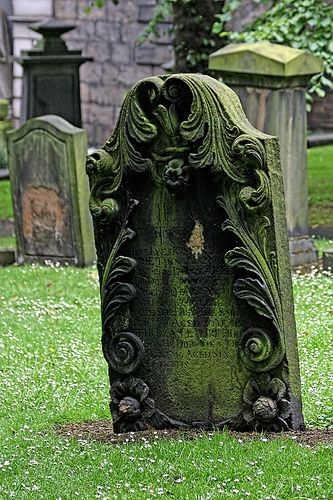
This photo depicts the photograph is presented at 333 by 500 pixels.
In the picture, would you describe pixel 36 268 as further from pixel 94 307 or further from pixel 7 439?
pixel 7 439

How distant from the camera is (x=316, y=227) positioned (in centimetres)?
1502

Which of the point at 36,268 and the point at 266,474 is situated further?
the point at 36,268

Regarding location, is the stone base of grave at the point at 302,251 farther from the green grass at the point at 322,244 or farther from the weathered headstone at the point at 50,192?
the weathered headstone at the point at 50,192

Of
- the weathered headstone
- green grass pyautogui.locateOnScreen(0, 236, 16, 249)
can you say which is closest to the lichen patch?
the weathered headstone

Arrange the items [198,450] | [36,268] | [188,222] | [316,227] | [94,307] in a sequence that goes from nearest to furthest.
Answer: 1. [198,450]
2. [188,222]
3. [94,307]
4. [36,268]
5. [316,227]

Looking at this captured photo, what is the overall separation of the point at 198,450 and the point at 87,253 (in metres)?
6.70

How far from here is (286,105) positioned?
1207 centimetres

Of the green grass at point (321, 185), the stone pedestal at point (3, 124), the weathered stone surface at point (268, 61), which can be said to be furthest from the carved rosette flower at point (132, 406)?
the stone pedestal at point (3, 124)

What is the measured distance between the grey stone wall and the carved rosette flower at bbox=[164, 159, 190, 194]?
19328 millimetres

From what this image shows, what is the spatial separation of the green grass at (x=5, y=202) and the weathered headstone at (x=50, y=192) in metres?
4.63

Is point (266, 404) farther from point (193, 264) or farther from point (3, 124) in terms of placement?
point (3, 124)

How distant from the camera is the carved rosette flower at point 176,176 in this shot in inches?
251

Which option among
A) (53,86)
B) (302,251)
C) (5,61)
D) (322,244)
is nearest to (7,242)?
(322,244)

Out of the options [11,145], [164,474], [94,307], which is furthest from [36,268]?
[164,474]
